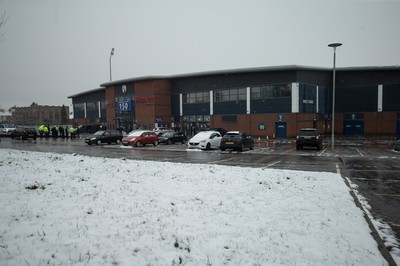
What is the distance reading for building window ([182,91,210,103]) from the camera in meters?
48.3

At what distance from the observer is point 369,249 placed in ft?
14.3

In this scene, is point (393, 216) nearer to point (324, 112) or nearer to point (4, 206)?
point (4, 206)

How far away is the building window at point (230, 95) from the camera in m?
44.7

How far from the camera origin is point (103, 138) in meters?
29.5

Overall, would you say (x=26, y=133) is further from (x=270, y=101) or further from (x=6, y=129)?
(x=270, y=101)

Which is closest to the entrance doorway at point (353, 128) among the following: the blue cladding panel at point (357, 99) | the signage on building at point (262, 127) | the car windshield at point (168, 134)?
the blue cladding panel at point (357, 99)

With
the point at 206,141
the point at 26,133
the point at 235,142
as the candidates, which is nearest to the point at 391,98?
the point at 235,142

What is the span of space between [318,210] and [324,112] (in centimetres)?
4365

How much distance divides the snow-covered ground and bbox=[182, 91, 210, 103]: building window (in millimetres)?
40499

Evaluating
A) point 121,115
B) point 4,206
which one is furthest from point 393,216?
point 121,115

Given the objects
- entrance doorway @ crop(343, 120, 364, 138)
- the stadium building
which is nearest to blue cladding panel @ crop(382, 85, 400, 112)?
the stadium building

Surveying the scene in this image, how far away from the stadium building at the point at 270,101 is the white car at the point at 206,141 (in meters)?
19.7

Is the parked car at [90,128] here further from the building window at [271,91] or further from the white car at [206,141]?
the white car at [206,141]

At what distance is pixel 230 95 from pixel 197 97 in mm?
6374
